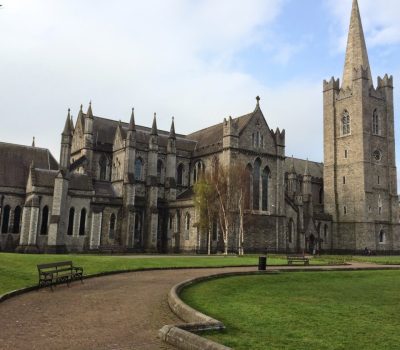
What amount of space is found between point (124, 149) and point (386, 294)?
4341cm

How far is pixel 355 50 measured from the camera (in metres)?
78.8

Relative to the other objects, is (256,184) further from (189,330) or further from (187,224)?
(189,330)

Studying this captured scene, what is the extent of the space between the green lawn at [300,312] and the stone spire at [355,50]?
61.5m

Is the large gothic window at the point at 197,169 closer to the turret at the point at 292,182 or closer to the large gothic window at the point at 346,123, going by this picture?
the turret at the point at 292,182

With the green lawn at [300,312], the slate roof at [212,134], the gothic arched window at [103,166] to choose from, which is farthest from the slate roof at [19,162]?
the green lawn at [300,312]

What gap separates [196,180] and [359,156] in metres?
28.7

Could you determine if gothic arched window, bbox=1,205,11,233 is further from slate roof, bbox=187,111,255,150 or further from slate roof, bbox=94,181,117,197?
slate roof, bbox=187,111,255,150

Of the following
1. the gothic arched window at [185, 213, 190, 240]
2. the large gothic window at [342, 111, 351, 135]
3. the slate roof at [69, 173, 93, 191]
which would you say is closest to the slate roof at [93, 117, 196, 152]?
the slate roof at [69, 173, 93, 191]

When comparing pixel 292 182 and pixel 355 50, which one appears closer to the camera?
pixel 292 182

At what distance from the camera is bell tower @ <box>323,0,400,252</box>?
73000 mm

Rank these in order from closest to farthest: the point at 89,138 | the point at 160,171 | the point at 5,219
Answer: the point at 5,219 < the point at 89,138 < the point at 160,171

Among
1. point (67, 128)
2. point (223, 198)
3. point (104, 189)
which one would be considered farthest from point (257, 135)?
point (67, 128)

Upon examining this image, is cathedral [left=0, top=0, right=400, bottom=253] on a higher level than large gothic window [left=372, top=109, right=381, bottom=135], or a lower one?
lower

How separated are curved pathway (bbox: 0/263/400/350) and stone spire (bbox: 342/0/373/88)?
6753 centimetres
